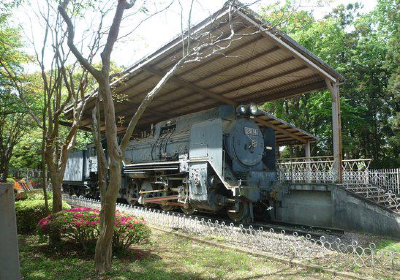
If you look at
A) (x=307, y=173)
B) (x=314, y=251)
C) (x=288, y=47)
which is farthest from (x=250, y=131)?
(x=314, y=251)

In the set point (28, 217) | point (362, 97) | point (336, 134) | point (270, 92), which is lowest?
point (28, 217)

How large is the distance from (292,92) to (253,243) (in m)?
8.27

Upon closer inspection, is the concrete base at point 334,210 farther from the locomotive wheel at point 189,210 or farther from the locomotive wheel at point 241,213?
the locomotive wheel at point 189,210

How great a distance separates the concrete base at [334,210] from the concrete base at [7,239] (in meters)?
8.95

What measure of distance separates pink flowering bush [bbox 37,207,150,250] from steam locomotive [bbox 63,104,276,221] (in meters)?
2.54

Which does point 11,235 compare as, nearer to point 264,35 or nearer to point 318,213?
point 264,35

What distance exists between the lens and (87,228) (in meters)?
6.06

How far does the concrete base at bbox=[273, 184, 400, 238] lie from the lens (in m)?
9.13

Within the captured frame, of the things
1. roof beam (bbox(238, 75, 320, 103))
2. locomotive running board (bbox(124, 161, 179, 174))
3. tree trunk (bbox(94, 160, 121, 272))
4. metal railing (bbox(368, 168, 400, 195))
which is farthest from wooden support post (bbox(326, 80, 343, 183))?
tree trunk (bbox(94, 160, 121, 272))

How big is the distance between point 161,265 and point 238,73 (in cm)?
878

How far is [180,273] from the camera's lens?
17.1ft

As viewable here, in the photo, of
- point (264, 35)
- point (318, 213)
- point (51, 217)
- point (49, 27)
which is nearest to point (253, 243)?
point (51, 217)

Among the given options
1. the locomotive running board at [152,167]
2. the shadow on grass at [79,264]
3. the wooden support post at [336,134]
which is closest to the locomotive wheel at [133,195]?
the locomotive running board at [152,167]

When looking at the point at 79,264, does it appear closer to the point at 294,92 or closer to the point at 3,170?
the point at 294,92
